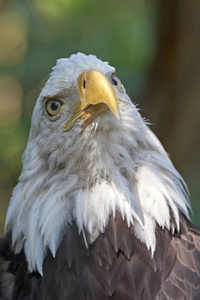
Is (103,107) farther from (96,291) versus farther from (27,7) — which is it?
(27,7)

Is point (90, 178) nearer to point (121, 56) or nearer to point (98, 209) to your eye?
point (98, 209)

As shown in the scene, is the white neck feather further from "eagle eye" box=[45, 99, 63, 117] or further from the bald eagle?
"eagle eye" box=[45, 99, 63, 117]

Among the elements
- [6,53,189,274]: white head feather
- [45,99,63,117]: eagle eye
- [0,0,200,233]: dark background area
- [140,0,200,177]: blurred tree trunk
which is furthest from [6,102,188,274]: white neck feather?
[140,0,200,177]: blurred tree trunk

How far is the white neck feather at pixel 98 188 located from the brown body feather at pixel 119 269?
0.15 feet

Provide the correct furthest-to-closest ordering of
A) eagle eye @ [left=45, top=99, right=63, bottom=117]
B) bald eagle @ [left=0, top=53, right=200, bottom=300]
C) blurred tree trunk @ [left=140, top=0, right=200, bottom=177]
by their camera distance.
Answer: blurred tree trunk @ [left=140, top=0, right=200, bottom=177]
eagle eye @ [left=45, top=99, right=63, bottom=117]
bald eagle @ [left=0, top=53, right=200, bottom=300]

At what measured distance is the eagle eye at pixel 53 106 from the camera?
7.40 ft

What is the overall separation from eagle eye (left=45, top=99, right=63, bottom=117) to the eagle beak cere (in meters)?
0.10

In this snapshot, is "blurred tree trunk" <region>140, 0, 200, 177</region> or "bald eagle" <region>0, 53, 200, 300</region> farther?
"blurred tree trunk" <region>140, 0, 200, 177</region>

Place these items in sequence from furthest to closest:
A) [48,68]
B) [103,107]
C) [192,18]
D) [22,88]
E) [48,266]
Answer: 1. [22,88]
2. [48,68]
3. [192,18]
4. [48,266]
5. [103,107]

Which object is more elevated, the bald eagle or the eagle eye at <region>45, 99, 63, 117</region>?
the eagle eye at <region>45, 99, 63, 117</region>

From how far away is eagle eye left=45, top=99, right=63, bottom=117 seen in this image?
2257 millimetres

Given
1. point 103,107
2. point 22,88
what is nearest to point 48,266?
point 103,107

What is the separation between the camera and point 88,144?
216cm

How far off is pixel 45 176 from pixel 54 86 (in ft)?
1.39
